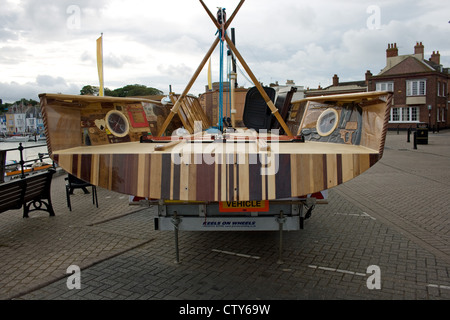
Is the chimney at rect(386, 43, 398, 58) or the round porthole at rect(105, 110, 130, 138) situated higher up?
the chimney at rect(386, 43, 398, 58)

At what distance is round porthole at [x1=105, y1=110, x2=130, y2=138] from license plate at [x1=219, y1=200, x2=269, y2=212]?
188cm

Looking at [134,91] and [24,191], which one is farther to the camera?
[134,91]

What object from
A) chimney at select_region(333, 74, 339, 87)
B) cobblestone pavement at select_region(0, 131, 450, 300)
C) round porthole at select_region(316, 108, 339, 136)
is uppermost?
chimney at select_region(333, 74, 339, 87)

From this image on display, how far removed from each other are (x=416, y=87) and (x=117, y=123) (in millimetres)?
42977

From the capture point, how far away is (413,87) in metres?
40.0

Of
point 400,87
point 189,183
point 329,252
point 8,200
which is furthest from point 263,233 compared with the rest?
point 400,87

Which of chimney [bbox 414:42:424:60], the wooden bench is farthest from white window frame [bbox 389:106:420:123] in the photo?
the wooden bench

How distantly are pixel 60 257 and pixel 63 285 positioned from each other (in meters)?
0.97

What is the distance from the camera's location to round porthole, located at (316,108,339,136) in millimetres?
4590

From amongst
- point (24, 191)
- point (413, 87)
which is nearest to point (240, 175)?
point (24, 191)

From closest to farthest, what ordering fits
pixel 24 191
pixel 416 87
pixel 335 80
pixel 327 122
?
pixel 327 122
pixel 24 191
pixel 416 87
pixel 335 80

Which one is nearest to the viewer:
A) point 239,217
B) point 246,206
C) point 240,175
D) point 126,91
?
point 240,175

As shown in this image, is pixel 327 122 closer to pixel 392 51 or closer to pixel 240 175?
pixel 240 175

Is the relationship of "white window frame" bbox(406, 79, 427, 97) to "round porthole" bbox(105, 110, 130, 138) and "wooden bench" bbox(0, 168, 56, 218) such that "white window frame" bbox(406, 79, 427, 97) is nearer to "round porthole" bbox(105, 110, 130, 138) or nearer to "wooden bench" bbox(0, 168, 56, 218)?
"wooden bench" bbox(0, 168, 56, 218)
